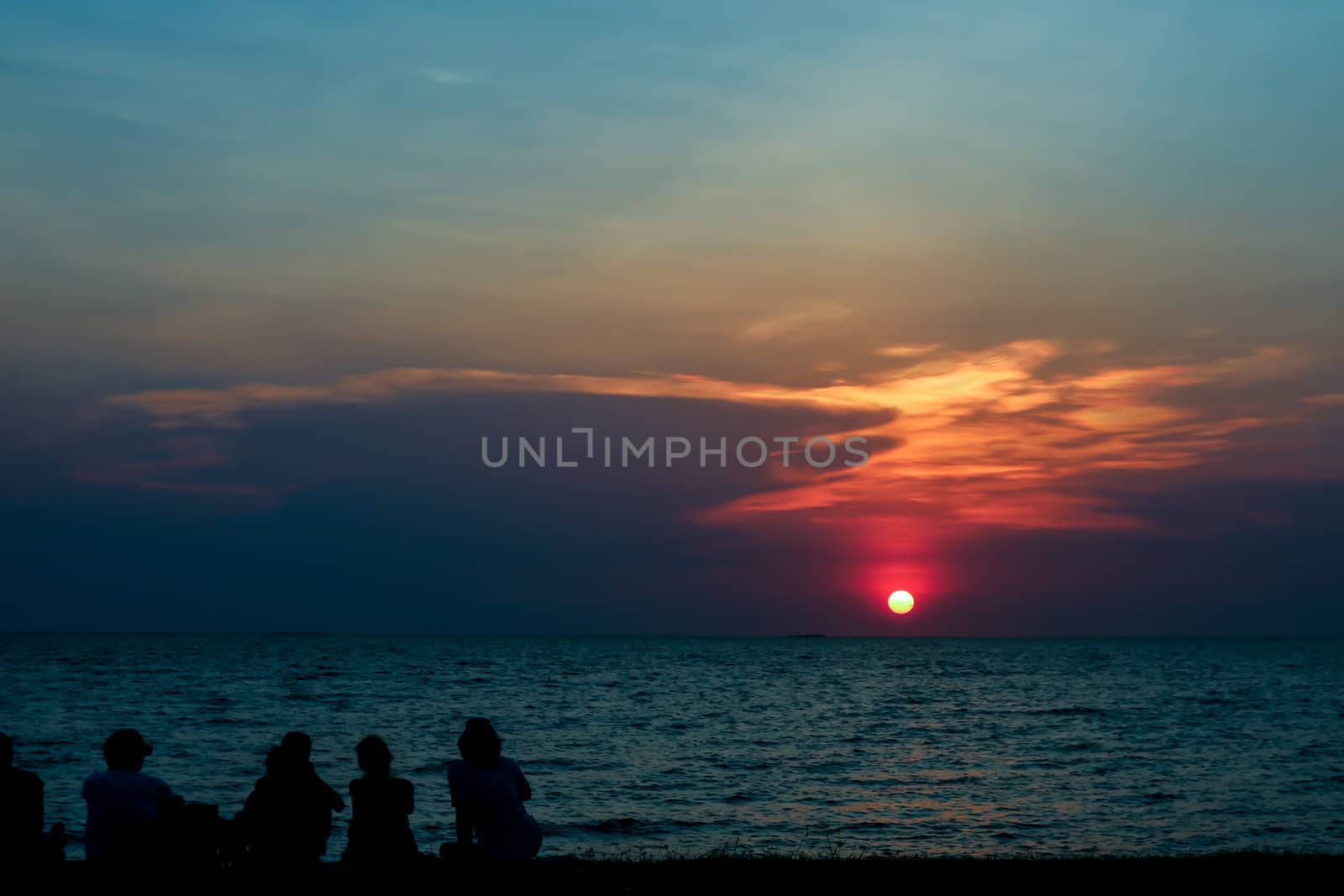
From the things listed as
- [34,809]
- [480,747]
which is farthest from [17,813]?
[480,747]

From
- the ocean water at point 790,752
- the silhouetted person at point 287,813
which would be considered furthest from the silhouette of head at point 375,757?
the ocean water at point 790,752

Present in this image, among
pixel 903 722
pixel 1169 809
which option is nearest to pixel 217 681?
pixel 903 722

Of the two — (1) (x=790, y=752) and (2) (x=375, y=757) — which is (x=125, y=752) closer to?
(2) (x=375, y=757)

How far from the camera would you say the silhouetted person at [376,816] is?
10039mm

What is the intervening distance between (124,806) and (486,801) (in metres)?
2.98

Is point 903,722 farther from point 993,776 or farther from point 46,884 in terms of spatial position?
point 46,884

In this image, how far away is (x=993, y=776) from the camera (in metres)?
32.4

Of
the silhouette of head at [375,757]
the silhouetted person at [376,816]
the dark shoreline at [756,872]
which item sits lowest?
the dark shoreline at [756,872]

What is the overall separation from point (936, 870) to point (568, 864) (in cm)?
466

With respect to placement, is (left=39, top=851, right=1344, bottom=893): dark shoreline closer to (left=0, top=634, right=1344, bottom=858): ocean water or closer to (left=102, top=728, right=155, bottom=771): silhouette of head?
(left=102, top=728, right=155, bottom=771): silhouette of head

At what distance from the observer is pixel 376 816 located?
33.0 ft

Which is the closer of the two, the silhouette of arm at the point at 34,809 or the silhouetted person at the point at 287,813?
the silhouette of arm at the point at 34,809

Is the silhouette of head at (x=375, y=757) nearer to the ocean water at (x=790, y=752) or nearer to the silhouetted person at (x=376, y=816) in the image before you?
the silhouetted person at (x=376, y=816)

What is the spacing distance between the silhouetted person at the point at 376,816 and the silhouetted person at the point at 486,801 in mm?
455
